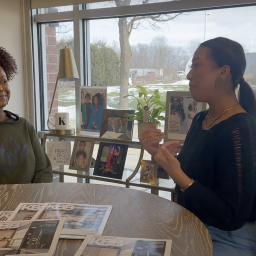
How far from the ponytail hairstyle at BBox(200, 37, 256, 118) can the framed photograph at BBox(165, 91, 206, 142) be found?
0.78m

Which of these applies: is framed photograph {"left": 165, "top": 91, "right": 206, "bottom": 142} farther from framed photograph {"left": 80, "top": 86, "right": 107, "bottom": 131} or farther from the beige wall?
the beige wall

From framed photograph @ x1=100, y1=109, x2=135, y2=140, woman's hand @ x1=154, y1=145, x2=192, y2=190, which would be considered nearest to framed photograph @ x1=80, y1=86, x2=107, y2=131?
framed photograph @ x1=100, y1=109, x2=135, y2=140

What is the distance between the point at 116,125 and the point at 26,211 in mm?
1331

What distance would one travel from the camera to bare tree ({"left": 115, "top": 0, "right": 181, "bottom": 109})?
263cm

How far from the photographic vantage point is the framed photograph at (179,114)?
7.46ft

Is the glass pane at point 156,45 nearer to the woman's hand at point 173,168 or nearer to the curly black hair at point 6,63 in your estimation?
the curly black hair at point 6,63

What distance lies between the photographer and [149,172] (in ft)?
7.62

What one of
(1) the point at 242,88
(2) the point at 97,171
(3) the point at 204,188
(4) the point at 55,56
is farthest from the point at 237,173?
(4) the point at 55,56

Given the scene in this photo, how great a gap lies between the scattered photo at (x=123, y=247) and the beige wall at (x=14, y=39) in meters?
2.20

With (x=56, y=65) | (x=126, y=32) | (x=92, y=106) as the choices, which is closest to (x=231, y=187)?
(x=92, y=106)

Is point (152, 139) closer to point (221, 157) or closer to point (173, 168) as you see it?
point (173, 168)

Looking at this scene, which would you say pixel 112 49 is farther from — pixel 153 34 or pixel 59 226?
pixel 59 226

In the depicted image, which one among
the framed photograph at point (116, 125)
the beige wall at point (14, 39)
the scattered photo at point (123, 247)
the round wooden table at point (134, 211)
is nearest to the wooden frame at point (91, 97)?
the framed photograph at point (116, 125)

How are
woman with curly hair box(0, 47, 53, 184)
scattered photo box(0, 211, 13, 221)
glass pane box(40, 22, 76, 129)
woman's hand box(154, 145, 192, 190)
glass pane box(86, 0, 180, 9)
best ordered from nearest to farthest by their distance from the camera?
scattered photo box(0, 211, 13, 221), woman's hand box(154, 145, 192, 190), woman with curly hair box(0, 47, 53, 184), glass pane box(86, 0, 180, 9), glass pane box(40, 22, 76, 129)
